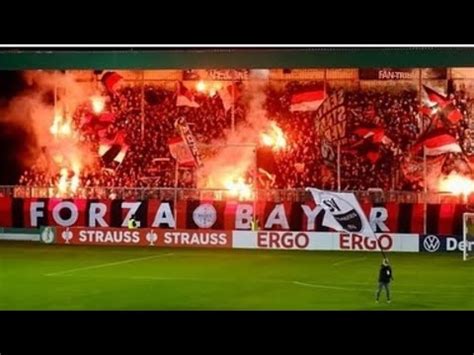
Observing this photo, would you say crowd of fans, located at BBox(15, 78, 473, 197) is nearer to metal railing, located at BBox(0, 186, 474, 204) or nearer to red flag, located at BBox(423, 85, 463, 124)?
red flag, located at BBox(423, 85, 463, 124)

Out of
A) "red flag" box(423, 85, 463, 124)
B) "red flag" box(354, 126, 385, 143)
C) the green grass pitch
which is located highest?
"red flag" box(423, 85, 463, 124)

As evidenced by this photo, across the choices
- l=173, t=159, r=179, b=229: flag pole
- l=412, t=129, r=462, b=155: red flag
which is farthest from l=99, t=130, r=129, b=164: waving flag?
l=412, t=129, r=462, b=155: red flag

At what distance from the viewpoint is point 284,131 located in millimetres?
36188

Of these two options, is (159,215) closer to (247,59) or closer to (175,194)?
(175,194)

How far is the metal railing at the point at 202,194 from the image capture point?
3434cm

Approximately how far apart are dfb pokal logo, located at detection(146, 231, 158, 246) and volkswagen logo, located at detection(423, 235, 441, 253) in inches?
336

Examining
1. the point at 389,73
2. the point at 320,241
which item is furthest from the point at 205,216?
the point at 389,73

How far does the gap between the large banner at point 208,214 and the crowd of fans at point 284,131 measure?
1.28m

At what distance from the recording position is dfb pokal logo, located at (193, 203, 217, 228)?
34.9 m

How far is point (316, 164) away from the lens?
35562 mm

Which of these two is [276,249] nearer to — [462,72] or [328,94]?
[328,94]

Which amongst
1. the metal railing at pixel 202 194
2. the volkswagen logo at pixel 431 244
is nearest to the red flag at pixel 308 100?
the metal railing at pixel 202 194

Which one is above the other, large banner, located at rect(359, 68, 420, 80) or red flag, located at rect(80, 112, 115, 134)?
large banner, located at rect(359, 68, 420, 80)

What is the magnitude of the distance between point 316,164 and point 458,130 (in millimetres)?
4936
